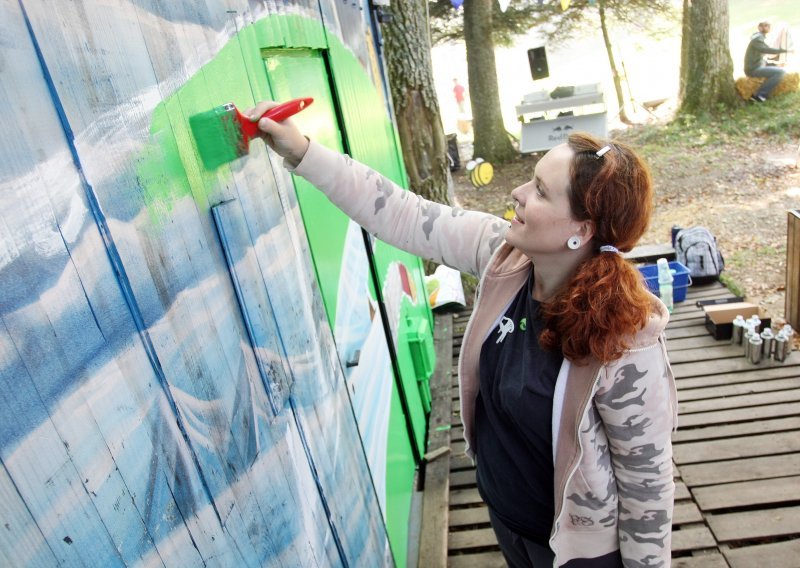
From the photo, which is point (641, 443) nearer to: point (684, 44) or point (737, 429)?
point (737, 429)

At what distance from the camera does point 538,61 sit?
1213 cm

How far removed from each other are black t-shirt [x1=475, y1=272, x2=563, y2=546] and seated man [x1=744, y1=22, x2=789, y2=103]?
483 inches

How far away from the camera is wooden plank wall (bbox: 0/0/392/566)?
81 cm

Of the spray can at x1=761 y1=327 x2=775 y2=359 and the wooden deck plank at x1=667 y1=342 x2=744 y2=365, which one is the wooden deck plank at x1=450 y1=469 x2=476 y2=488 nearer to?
the wooden deck plank at x1=667 y1=342 x2=744 y2=365

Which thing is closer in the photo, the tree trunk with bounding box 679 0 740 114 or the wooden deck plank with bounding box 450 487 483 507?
the wooden deck plank with bounding box 450 487 483 507

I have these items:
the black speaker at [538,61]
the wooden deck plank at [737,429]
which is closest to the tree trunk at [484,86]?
the black speaker at [538,61]

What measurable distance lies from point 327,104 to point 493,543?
2385 millimetres

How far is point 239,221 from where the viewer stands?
4.93 feet

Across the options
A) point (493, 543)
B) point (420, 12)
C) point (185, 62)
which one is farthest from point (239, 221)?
point (420, 12)

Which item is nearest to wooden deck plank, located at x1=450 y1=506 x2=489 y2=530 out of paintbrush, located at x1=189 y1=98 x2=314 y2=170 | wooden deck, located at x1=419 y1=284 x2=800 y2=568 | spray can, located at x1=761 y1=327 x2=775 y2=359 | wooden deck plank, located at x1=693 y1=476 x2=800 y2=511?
wooden deck, located at x1=419 y1=284 x2=800 y2=568

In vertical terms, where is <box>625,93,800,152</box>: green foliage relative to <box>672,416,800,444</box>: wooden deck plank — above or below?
above

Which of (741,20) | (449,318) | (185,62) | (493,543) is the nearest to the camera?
(185,62)

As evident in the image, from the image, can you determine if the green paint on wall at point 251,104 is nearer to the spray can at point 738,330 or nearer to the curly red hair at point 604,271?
the curly red hair at point 604,271

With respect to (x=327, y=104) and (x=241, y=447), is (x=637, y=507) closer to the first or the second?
(x=241, y=447)
